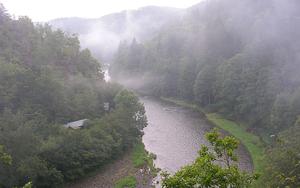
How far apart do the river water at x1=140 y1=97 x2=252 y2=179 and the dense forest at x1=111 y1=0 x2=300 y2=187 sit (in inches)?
246

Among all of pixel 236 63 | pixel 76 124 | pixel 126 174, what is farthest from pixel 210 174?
pixel 236 63

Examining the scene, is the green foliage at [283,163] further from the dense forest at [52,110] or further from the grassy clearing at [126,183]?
the dense forest at [52,110]

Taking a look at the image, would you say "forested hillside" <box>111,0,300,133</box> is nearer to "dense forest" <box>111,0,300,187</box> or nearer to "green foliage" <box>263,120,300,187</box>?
"dense forest" <box>111,0,300,187</box>

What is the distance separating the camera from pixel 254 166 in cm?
4653

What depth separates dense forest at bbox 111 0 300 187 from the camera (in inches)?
2213

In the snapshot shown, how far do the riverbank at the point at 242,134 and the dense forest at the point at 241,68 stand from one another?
1533mm

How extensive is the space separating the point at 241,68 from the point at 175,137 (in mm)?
23143

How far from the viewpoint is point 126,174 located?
1768 inches

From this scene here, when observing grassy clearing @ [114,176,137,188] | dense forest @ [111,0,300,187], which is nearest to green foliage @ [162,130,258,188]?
dense forest @ [111,0,300,187]

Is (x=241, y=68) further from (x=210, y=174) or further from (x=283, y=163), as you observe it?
Answer: (x=210, y=174)

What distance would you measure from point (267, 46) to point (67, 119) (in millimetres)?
39595

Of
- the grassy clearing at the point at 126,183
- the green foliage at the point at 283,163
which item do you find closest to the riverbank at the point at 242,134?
the green foliage at the point at 283,163

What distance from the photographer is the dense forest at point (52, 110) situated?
3919 centimetres

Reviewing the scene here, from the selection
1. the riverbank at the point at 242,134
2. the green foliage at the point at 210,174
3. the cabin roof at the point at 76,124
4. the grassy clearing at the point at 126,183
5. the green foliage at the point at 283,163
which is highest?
the green foliage at the point at 210,174
